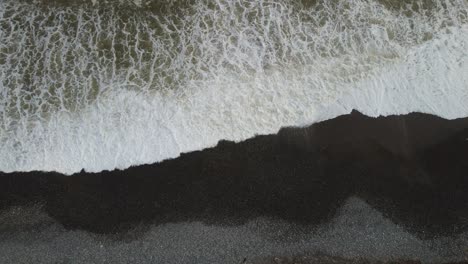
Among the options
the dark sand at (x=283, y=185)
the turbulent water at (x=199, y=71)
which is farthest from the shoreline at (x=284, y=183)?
the turbulent water at (x=199, y=71)

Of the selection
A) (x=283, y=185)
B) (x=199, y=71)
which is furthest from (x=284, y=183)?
(x=199, y=71)

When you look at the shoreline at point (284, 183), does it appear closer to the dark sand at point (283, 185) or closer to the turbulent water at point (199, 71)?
the dark sand at point (283, 185)

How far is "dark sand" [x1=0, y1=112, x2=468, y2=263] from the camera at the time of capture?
4102 mm

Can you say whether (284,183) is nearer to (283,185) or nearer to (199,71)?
(283,185)

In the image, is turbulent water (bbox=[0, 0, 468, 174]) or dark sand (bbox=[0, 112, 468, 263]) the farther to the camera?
turbulent water (bbox=[0, 0, 468, 174])

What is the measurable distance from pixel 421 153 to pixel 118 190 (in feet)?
11.6

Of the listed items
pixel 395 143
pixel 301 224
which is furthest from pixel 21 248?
pixel 395 143

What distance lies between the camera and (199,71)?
5.03 m

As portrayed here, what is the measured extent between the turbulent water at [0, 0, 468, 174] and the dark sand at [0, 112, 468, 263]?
21cm

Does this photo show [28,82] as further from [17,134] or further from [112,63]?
[112,63]

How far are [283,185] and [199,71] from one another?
1.89 m

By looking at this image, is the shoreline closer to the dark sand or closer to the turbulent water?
the dark sand

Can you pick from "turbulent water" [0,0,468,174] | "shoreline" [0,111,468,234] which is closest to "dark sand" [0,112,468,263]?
"shoreline" [0,111,468,234]

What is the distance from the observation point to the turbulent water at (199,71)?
456cm
